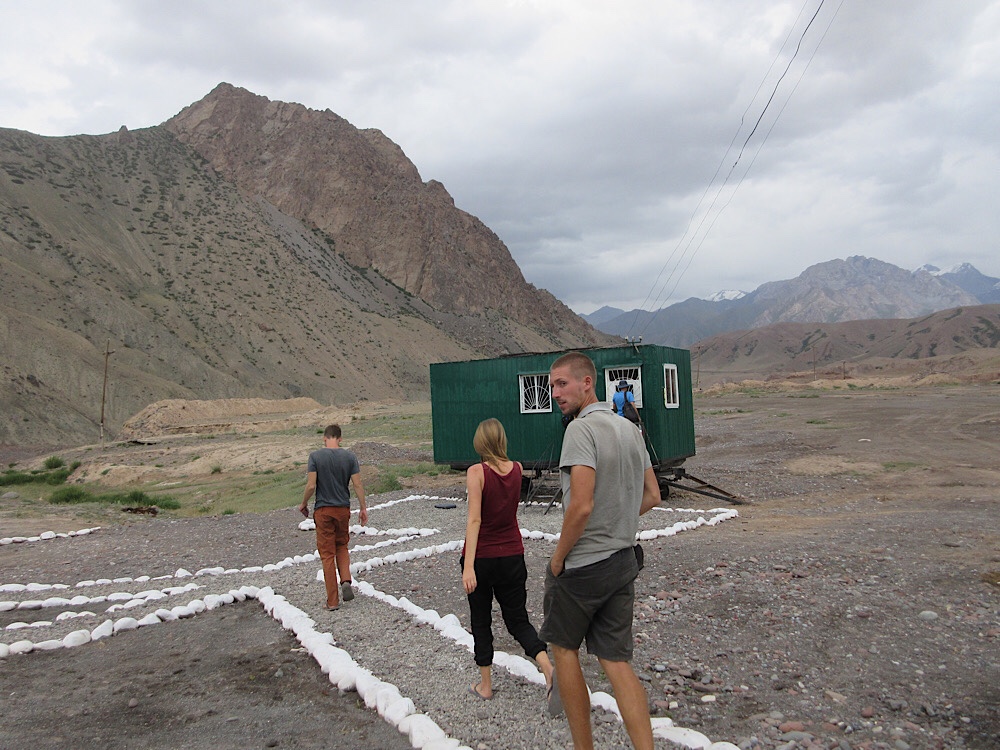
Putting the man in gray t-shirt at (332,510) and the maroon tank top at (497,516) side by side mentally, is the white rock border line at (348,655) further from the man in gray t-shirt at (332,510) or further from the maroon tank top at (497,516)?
the maroon tank top at (497,516)

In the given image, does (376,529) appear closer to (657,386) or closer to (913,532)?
(657,386)

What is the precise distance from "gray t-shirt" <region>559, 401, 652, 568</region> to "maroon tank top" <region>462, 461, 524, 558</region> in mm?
1081

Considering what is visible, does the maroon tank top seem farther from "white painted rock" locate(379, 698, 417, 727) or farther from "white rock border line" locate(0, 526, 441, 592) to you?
"white rock border line" locate(0, 526, 441, 592)

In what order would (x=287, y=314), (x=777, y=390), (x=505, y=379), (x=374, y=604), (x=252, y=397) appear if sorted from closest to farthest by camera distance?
(x=374, y=604), (x=505, y=379), (x=252, y=397), (x=777, y=390), (x=287, y=314)

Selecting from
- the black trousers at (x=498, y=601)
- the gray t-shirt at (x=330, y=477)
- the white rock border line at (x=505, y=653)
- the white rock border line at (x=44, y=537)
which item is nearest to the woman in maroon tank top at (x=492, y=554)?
the black trousers at (x=498, y=601)

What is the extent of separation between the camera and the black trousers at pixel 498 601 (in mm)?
4539

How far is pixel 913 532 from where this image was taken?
8891mm

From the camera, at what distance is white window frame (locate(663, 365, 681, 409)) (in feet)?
46.3

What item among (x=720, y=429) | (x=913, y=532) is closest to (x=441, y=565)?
(x=913, y=532)

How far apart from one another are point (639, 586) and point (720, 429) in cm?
2359

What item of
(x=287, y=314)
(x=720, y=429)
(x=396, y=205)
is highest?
(x=396, y=205)

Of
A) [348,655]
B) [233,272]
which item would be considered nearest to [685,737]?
[348,655]

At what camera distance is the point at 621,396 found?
12.9 m

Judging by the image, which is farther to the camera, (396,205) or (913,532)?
(396,205)
